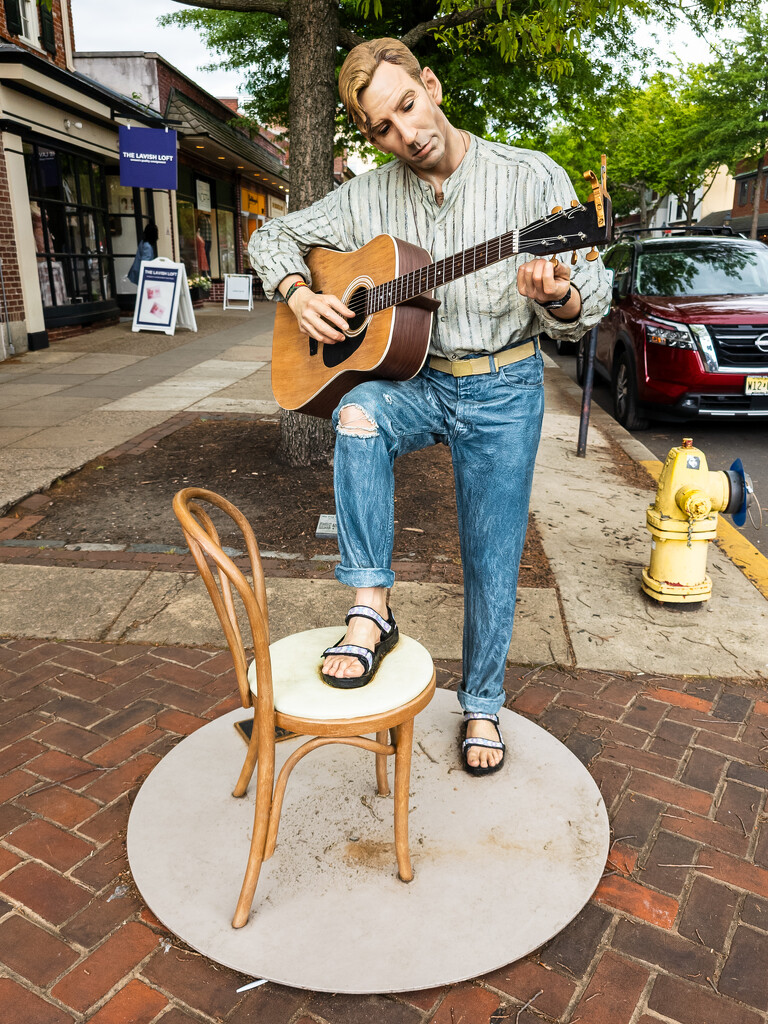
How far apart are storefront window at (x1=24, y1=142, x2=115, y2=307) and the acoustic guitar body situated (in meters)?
11.4

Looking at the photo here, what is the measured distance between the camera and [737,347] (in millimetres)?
7234

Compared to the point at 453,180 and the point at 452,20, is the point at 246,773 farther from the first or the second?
the point at 452,20

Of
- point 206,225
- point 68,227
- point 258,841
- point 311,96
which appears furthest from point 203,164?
point 258,841

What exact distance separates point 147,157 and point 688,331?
1024 centimetres

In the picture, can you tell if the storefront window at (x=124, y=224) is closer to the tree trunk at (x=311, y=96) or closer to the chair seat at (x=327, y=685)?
the tree trunk at (x=311, y=96)

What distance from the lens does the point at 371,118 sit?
7.14 ft

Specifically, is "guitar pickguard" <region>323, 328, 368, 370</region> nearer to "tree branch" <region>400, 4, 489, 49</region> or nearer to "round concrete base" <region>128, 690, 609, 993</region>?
"round concrete base" <region>128, 690, 609, 993</region>

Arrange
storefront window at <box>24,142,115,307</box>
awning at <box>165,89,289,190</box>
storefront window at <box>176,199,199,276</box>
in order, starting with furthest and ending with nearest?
storefront window at <box>176,199,199,276</box> < awning at <box>165,89,289,190</box> < storefront window at <box>24,142,115,307</box>

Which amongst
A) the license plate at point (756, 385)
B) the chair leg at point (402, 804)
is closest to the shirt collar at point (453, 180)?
the chair leg at point (402, 804)

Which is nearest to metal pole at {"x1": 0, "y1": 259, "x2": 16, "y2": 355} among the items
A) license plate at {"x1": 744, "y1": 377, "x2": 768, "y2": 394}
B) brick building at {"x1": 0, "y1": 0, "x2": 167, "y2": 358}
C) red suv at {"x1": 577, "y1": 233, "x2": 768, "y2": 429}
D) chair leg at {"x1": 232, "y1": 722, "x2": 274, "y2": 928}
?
brick building at {"x1": 0, "y1": 0, "x2": 167, "y2": 358}

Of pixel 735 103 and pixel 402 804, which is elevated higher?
pixel 735 103

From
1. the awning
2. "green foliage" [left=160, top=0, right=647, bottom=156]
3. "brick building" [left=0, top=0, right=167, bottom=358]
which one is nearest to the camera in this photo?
"green foliage" [left=160, top=0, right=647, bottom=156]

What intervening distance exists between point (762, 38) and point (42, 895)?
24.7 m

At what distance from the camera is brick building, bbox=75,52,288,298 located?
56.7ft
